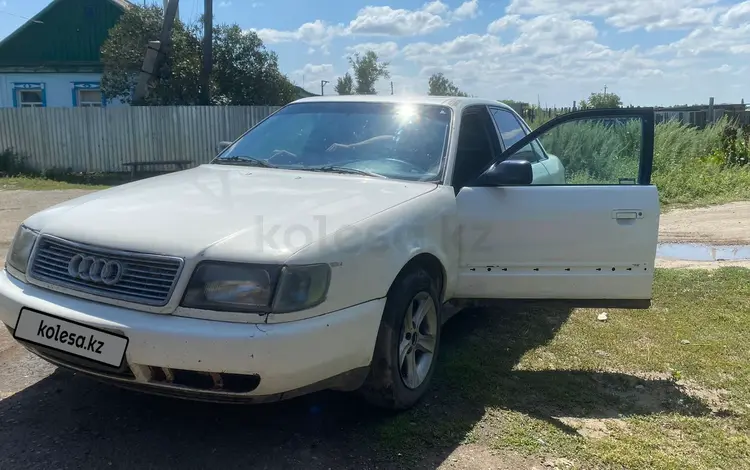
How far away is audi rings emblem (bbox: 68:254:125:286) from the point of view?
2.69 m

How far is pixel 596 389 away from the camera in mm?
3766

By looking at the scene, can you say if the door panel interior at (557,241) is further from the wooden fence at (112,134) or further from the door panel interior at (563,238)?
the wooden fence at (112,134)

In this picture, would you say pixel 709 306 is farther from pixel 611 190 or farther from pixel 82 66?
pixel 82 66

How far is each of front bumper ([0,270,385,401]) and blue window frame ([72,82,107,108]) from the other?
77.2ft

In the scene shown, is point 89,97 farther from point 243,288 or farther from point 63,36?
point 243,288

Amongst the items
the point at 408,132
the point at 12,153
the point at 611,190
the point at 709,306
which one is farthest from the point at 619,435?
the point at 12,153

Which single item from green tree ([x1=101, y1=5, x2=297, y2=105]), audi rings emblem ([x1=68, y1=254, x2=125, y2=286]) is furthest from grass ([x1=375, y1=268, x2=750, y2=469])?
green tree ([x1=101, y1=5, x2=297, y2=105])

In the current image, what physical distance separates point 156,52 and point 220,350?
1766 centimetres

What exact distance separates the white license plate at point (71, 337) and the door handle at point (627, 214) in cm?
274

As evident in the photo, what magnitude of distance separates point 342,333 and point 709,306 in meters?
3.90

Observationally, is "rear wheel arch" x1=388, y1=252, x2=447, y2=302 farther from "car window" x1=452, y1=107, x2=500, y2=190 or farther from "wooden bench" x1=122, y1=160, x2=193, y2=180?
"wooden bench" x1=122, y1=160, x2=193, y2=180

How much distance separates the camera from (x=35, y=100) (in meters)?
24.5

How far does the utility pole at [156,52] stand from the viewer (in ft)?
58.4

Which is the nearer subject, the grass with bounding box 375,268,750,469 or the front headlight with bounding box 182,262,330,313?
the front headlight with bounding box 182,262,330,313
